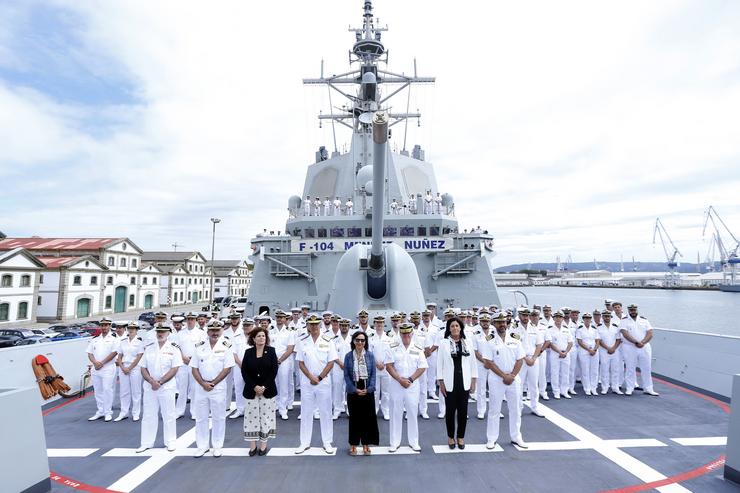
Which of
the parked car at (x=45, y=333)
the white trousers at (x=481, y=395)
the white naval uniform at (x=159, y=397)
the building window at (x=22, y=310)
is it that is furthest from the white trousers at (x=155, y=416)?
the building window at (x=22, y=310)

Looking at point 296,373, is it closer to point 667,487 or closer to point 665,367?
point 667,487

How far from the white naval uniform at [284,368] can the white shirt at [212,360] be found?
4.06ft

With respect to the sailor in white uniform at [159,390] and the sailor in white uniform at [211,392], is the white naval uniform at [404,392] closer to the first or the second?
the sailor in white uniform at [211,392]

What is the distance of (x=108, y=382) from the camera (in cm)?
527

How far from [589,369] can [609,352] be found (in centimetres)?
42

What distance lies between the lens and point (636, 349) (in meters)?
6.20

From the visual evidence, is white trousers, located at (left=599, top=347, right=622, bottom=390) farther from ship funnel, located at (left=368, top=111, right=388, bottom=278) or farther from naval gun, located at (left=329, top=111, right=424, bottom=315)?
ship funnel, located at (left=368, top=111, right=388, bottom=278)

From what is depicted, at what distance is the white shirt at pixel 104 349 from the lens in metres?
5.30

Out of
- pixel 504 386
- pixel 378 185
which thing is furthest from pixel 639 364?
pixel 378 185

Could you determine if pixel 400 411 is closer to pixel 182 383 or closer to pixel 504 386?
pixel 504 386

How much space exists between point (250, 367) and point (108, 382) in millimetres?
2830

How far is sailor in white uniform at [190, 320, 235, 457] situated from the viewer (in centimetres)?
394

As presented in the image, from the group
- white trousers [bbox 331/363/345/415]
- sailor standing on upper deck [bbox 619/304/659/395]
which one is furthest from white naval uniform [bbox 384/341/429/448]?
sailor standing on upper deck [bbox 619/304/659/395]

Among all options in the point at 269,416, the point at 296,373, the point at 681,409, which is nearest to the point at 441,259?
the point at 296,373
